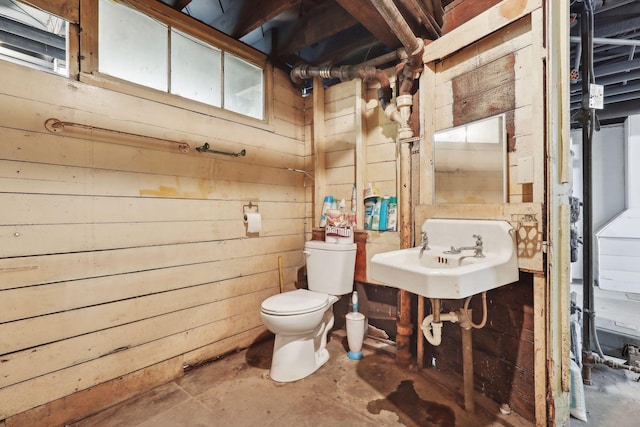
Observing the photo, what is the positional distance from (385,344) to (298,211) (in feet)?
3.91

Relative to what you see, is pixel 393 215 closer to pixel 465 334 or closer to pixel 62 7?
pixel 465 334

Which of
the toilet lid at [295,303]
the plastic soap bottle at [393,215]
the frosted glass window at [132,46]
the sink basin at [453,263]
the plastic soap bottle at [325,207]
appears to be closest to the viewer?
the sink basin at [453,263]

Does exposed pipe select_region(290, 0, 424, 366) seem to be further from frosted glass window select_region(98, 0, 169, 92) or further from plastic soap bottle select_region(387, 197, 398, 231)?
frosted glass window select_region(98, 0, 169, 92)

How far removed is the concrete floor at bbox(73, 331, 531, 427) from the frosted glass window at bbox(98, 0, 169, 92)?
1695 mm

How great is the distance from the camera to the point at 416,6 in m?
1.52

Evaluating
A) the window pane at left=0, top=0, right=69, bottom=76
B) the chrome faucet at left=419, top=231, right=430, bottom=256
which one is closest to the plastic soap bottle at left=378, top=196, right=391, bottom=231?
the chrome faucet at left=419, top=231, right=430, bottom=256

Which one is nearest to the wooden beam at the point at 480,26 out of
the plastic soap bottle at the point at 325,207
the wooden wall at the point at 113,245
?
Answer: the plastic soap bottle at the point at 325,207

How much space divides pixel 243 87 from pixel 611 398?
2919mm

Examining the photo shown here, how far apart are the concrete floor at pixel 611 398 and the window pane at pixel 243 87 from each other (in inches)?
101

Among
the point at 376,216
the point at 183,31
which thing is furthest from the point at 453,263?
the point at 183,31

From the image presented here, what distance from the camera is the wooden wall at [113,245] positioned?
1.21 meters

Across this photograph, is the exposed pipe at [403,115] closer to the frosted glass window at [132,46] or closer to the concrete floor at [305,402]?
the concrete floor at [305,402]

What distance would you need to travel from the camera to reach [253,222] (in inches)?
78.0

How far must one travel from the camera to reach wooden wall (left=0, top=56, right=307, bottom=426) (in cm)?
121
